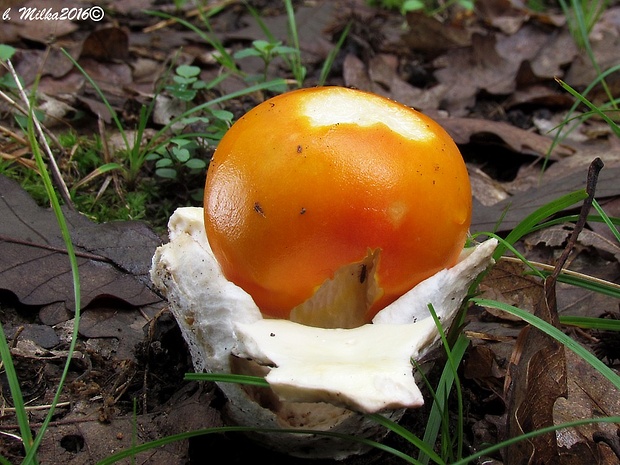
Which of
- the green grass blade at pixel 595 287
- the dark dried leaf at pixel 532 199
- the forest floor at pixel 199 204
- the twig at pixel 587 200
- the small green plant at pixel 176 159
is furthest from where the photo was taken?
the small green plant at pixel 176 159

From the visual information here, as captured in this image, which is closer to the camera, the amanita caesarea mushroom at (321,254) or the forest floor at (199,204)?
the amanita caesarea mushroom at (321,254)

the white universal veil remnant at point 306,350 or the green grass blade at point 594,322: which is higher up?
the white universal veil remnant at point 306,350

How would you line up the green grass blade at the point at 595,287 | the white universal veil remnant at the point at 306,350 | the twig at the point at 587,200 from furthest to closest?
the green grass blade at the point at 595,287 < the twig at the point at 587,200 < the white universal veil remnant at the point at 306,350

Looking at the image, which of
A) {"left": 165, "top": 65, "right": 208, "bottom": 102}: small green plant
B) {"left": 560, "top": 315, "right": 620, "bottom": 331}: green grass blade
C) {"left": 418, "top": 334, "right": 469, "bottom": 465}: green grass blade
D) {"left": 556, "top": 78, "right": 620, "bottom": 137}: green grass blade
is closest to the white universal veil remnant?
{"left": 418, "top": 334, "right": 469, "bottom": 465}: green grass blade

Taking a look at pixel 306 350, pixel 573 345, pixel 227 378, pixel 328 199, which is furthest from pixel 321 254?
pixel 573 345

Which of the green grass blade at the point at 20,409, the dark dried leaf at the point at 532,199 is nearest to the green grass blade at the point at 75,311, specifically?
the green grass blade at the point at 20,409

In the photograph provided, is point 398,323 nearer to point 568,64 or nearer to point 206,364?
point 206,364

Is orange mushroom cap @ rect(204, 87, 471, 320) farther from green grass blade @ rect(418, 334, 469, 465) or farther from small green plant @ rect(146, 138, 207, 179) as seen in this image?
small green plant @ rect(146, 138, 207, 179)

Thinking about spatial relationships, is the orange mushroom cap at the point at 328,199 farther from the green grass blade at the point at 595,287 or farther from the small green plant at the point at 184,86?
the small green plant at the point at 184,86
